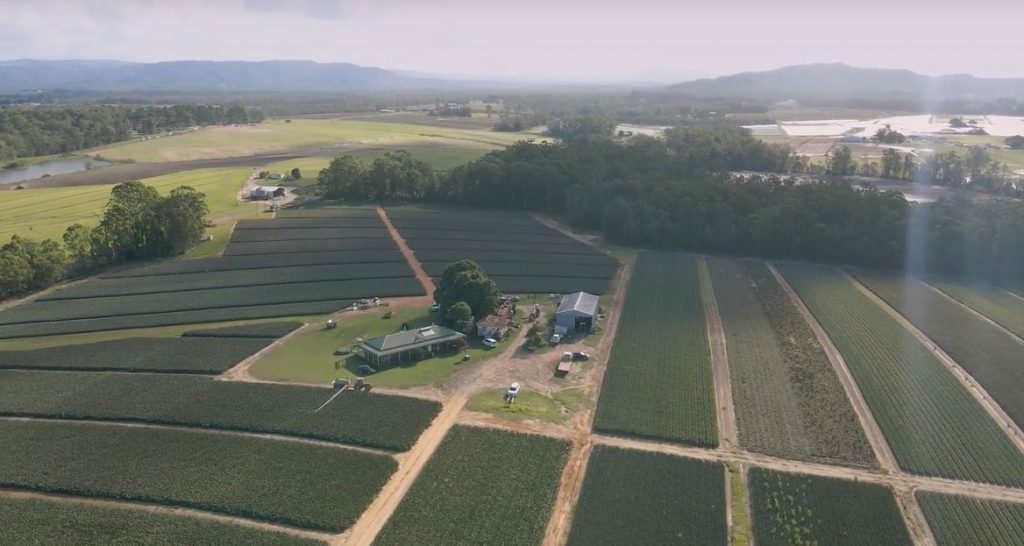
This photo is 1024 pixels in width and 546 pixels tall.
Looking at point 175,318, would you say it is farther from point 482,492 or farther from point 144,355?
point 482,492

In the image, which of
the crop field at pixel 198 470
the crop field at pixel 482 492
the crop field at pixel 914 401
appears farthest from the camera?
the crop field at pixel 914 401

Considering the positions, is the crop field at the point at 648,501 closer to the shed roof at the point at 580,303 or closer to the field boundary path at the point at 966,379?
the shed roof at the point at 580,303

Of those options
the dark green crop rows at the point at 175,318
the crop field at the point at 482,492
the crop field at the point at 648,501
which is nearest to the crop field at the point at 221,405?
the crop field at the point at 482,492

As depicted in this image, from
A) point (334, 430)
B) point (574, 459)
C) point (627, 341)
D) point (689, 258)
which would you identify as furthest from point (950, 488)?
point (689, 258)

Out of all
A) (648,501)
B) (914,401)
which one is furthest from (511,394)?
(914,401)

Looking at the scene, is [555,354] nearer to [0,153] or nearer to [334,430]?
[334,430]

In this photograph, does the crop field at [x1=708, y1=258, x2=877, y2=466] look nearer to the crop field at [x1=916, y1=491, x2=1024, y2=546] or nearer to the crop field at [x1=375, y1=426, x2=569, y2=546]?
the crop field at [x1=916, y1=491, x2=1024, y2=546]

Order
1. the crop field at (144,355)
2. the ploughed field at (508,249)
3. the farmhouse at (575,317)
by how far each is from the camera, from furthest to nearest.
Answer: the ploughed field at (508,249) → the farmhouse at (575,317) → the crop field at (144,355)
